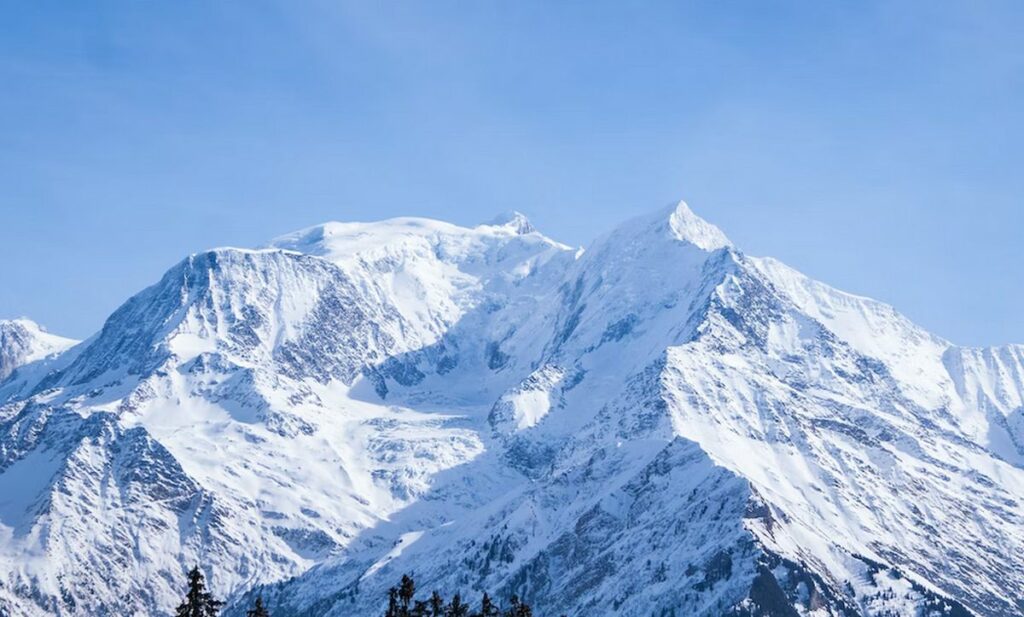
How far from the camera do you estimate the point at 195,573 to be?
4737 inches

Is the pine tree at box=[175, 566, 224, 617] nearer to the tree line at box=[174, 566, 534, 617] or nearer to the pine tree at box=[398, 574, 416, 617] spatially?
the tree line at box=[174, 566, 534, 617]

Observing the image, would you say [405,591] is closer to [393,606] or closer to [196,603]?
[393,606]

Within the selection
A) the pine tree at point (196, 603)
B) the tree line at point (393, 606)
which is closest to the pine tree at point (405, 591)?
the tree line at point (393, 606)

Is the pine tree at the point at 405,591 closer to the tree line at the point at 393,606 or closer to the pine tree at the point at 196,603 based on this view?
the tree line at the point at 393,606

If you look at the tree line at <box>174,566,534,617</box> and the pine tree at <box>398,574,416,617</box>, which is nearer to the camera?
the tree line at <box>174,566,534,617</box>

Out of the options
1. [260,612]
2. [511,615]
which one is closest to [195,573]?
[260,612]

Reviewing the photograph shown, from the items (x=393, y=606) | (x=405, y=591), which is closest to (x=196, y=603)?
(x=405, y=591)

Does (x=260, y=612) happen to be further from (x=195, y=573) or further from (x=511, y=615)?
(x=511, y=615)

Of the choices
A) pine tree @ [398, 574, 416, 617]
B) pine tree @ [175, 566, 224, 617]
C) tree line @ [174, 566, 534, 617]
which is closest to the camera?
pine tree @ [175, 566, 224, 617]

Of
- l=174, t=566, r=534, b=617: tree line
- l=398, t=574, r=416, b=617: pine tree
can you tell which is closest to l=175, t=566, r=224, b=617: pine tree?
l=174, t=566, r=534, b=617: tree line

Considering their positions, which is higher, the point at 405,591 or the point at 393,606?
the point at 405,591

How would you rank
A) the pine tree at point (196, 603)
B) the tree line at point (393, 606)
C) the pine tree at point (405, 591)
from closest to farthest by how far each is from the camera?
1. the pine tree at point (196, 603)
2. the tree line at point (393, 606)
3. the pine tree at point (405, 591)

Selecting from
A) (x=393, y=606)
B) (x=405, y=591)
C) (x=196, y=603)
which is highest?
(x=405, y=591)

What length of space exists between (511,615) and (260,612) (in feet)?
81.7
